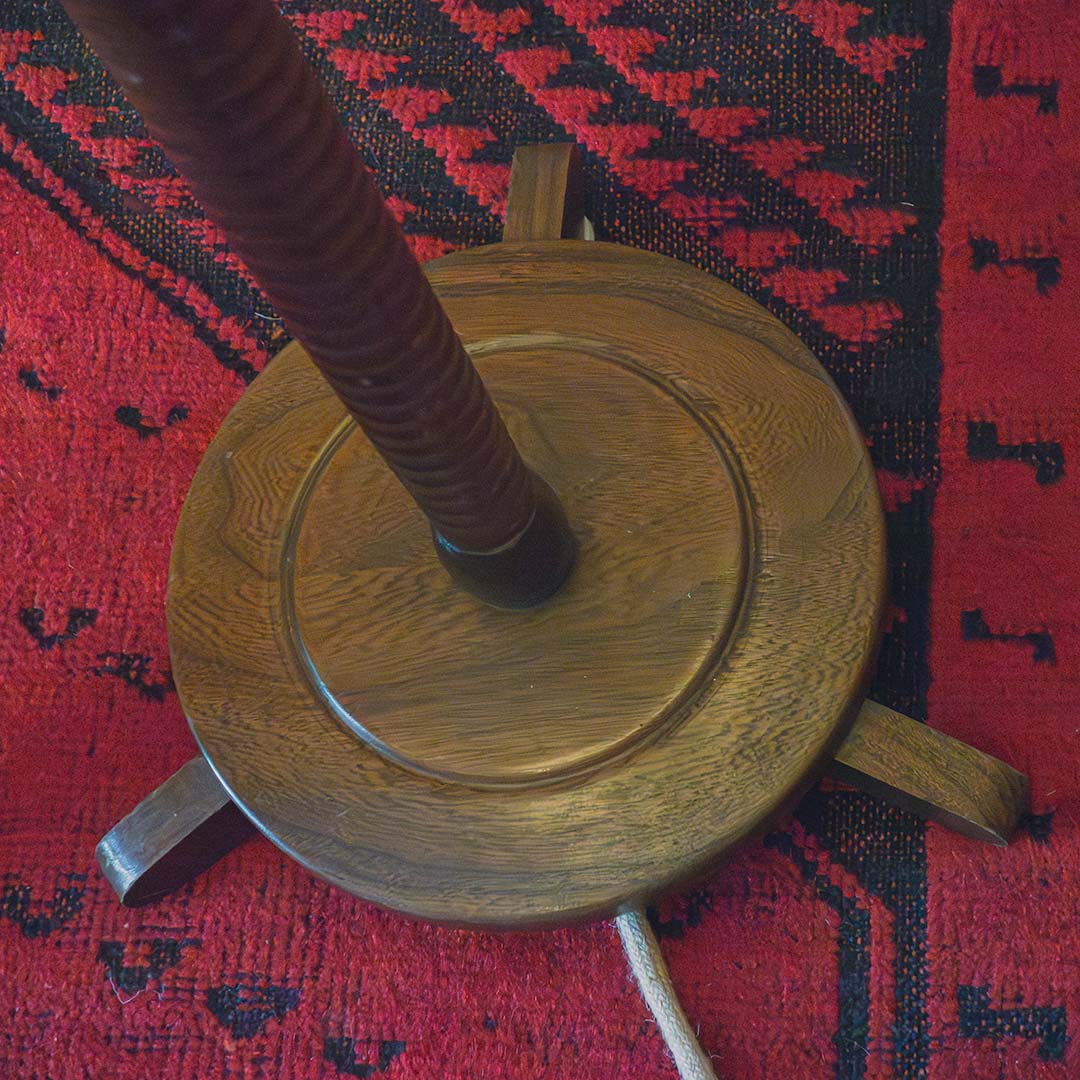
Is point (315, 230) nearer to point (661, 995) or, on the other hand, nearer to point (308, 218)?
point (308, 218)

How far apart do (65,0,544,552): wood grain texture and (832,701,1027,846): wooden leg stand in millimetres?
276

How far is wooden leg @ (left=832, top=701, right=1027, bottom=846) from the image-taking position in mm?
706

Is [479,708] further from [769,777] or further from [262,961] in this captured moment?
[262,961]

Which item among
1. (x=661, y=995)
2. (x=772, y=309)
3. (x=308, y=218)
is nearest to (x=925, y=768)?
(x=661, y=995)

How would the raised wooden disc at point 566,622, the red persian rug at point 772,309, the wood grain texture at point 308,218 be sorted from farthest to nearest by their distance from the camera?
the red persian rug at point 772,309 < the raised wooden disc at point 566,622 < the wood grain texture at point 308,218

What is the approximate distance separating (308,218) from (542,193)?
460 mm

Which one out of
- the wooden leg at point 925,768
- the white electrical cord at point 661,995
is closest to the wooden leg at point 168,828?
the white electrical cord at point 661,995

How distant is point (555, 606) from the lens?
72cm

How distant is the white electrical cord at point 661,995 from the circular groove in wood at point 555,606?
0.13 meters

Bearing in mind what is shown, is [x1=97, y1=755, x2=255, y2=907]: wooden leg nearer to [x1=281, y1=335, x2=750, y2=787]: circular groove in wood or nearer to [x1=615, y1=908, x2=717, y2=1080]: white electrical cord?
[x1=281, y1=335, x2=750, y2=787]: circular groove in wood

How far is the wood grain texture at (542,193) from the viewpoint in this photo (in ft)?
2.79

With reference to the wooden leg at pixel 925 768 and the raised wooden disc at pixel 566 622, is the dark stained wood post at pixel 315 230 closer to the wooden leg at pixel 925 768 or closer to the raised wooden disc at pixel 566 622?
the raised wooden disc at pixel 566 622

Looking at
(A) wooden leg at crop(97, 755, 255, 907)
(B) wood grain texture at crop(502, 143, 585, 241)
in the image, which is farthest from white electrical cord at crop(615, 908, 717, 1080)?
(B) wood grain texture at crop(502, 143, 585, 241)

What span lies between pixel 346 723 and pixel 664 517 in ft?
0.74
